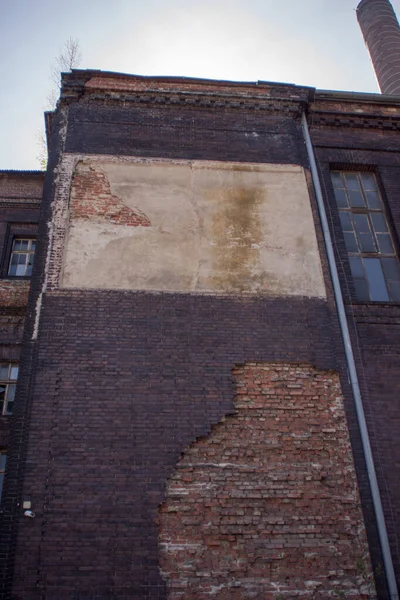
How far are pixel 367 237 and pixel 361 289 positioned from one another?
4.20 ft

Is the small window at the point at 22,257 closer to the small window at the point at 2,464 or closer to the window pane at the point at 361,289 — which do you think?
the small window at the point at 2,464

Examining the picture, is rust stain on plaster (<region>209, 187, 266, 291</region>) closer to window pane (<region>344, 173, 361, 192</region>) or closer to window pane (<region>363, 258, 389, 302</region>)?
window pane (<region>344, 173, 361, 192</region>)

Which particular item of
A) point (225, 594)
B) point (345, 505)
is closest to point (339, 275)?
point (345, 505)

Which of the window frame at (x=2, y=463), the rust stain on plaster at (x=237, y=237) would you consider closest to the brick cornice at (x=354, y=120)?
the rust stain on plaster at (x=237, y=237)

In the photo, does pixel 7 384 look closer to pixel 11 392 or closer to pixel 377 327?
pixel 11 392

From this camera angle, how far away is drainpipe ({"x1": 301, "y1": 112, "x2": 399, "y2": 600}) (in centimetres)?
717

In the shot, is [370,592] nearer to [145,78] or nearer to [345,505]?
[345,505]

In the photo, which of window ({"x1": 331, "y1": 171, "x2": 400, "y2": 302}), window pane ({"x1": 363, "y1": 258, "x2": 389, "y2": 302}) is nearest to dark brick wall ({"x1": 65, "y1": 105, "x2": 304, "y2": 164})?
window ({"x1": 331, "y1": 171, "x2": 400, "y2": 302})

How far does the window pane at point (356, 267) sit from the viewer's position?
10.0m

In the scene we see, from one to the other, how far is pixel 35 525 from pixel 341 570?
13.5 ft

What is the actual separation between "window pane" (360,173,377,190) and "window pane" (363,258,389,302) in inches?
71.7

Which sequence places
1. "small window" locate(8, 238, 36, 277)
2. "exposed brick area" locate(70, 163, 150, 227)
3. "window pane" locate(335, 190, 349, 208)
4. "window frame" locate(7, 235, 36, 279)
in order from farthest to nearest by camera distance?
"small window" locate(8, 238, 36, 277), "window frame" locate(7, 235, 36, 279), "window pane" locate(335, 190, 349, 208), "exposed brick area" locate(70, 163, 150, 227)

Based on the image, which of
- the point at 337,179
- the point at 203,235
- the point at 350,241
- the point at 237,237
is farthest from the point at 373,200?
the point at 203,235

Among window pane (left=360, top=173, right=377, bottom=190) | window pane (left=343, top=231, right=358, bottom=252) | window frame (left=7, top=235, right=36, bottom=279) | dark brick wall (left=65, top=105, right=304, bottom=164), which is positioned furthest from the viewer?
window frame (left=7, top=235, right=36, bottom=279)
